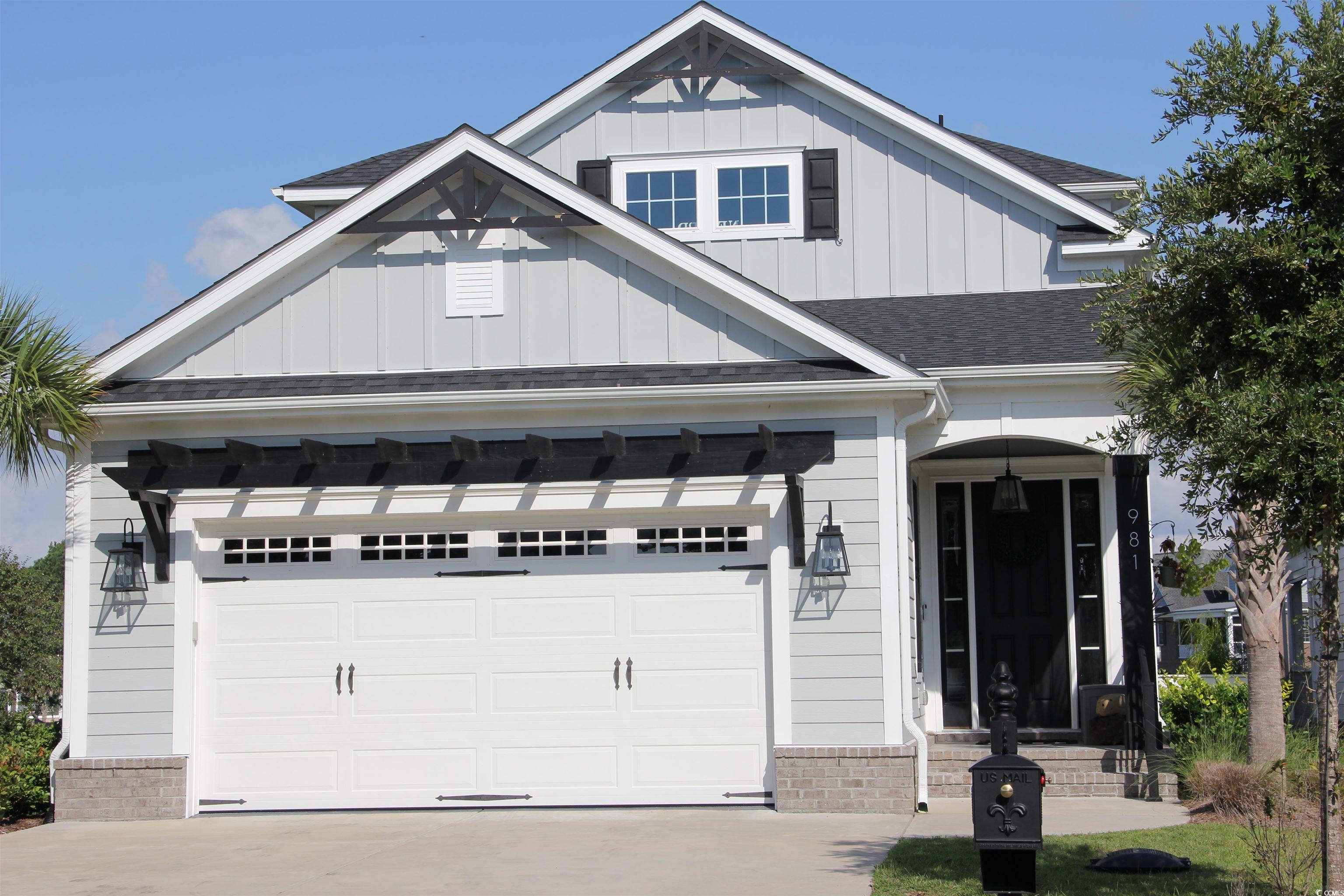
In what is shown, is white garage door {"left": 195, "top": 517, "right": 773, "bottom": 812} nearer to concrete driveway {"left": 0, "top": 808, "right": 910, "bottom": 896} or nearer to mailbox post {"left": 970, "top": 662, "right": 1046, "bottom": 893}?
concrete driveway {"left": 0, "top": 808, "right": 910, "bottom": 896}

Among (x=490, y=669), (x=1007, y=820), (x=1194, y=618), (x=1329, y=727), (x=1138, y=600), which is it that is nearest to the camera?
(x=1329, y=727)

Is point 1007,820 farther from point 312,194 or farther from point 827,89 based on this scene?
point 312,194

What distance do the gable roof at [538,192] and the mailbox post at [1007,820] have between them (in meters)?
4.29

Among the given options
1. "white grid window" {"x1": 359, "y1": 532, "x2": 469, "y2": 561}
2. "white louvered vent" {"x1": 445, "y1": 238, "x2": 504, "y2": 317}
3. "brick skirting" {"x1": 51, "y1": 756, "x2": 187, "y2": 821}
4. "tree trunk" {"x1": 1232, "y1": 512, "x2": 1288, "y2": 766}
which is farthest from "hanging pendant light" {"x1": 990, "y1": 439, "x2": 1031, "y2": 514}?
"brick skirting" {"x1": 51, "y1": 756, "x2": 187, "y2": 821}

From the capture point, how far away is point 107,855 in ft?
30.3

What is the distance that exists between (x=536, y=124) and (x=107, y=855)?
→ 872cm

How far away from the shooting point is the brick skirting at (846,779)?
10.4 meters

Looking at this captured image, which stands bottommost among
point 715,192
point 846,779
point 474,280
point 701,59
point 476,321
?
point 846,779

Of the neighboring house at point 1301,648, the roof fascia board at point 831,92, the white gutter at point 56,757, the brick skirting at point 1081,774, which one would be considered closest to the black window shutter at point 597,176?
the roof fascia board at point 831,92

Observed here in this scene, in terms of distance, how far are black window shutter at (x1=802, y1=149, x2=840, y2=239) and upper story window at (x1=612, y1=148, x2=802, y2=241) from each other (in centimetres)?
7

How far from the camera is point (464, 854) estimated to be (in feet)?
29.3

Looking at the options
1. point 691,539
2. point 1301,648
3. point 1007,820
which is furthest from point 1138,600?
point 1301,648

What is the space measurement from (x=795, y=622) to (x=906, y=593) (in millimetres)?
974

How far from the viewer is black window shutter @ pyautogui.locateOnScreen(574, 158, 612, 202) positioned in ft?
48.0
